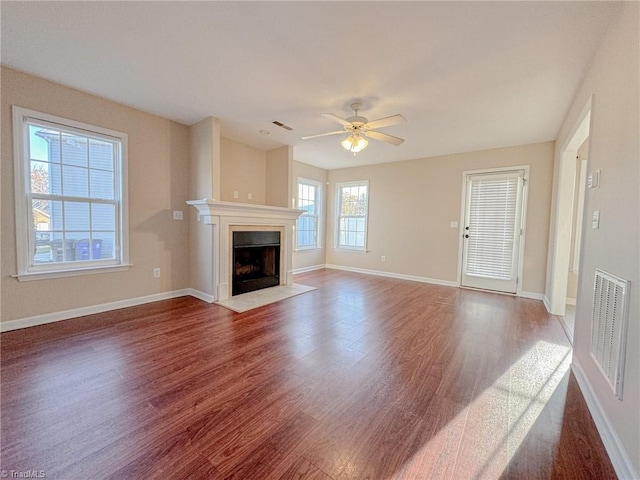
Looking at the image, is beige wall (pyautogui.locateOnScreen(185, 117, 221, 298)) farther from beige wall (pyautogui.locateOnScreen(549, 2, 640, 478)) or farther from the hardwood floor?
beige wall (pyautogui.locateOnScreen(549, 2, 640, 478))

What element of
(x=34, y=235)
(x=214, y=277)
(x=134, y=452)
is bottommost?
(x=134, y=452)

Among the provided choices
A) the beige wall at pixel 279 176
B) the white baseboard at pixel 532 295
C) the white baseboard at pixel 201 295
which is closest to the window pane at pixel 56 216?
the white baseboard at pixel 201 295

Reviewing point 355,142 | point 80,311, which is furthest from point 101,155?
point 355,142

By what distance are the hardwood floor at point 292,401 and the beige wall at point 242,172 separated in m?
2.33

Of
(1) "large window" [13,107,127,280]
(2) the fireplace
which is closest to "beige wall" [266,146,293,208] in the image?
(2) the fireplace

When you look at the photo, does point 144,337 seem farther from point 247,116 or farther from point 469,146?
point 469,146

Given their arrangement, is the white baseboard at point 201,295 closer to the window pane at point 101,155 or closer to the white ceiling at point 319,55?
the window pane at point 101,155

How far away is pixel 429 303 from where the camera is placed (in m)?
3.83

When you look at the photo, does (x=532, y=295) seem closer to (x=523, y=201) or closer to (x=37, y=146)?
(x=523, y=201)

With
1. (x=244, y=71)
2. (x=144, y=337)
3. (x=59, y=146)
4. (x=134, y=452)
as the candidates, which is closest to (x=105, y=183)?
(x=59, y=146)

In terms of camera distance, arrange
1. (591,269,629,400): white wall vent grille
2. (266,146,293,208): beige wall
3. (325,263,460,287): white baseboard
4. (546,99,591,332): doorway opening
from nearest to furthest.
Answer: (591,269,629,400): white wall vent grille → (546,99,591,332): doorway opening → (266,146,293,208): beige wall → (325,263,460,287): white baseboard

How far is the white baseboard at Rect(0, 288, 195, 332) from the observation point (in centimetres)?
261

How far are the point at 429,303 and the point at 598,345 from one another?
2227 millimetres

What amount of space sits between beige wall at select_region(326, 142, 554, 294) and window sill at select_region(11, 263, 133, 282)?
4.43 m
